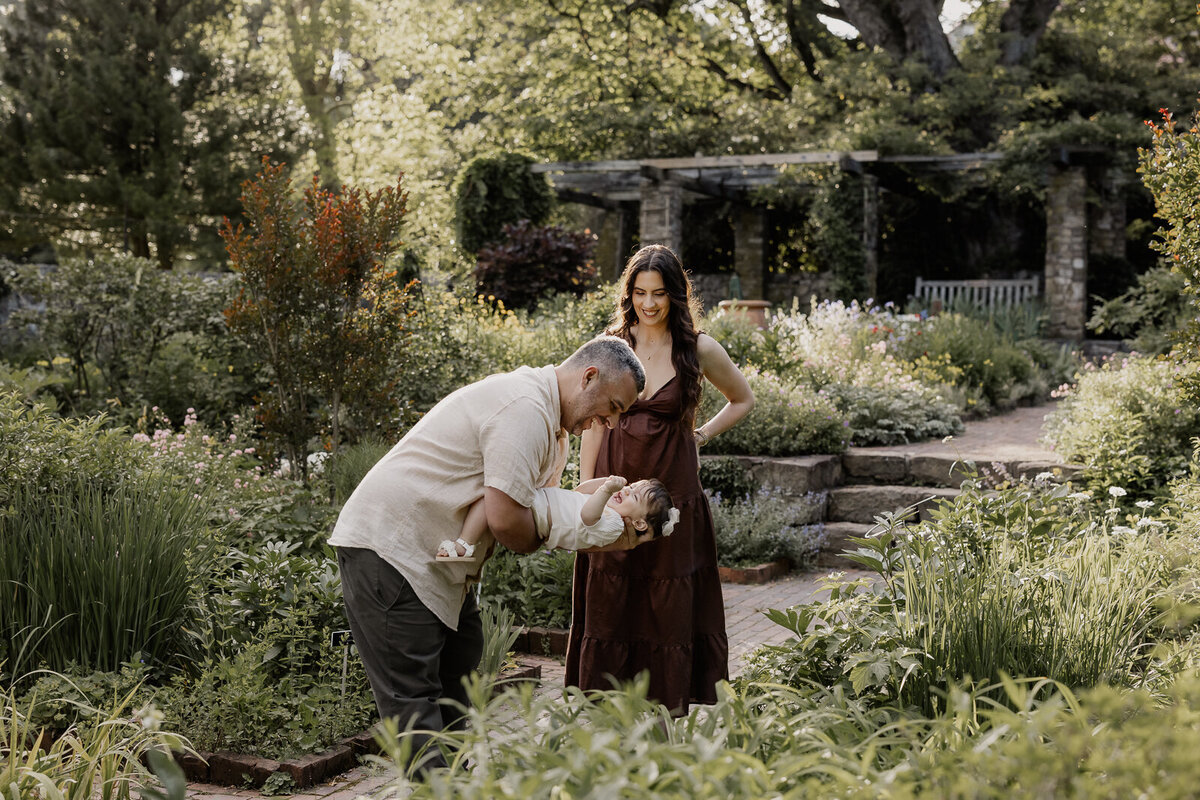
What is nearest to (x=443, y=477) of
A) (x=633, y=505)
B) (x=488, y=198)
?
(x=633, y=505)

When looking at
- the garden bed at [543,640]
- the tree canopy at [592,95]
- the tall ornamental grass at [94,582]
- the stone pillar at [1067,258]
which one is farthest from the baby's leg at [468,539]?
the stone pillar at [1067,258]

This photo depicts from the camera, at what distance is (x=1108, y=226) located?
1867 centimetres

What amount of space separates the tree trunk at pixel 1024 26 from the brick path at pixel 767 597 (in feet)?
34.0

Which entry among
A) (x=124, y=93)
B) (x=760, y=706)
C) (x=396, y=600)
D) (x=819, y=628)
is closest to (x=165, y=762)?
(x=396, y=600)

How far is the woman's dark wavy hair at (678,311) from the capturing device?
12.4ft

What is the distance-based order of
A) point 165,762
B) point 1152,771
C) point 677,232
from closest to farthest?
point 1152,771
point 165,762
point 677,232

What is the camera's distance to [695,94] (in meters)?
22.0

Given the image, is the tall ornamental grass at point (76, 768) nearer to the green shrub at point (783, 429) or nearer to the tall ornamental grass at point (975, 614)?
the tall ornamental grass at point (975, 614)

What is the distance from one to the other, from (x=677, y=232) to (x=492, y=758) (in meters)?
16.7

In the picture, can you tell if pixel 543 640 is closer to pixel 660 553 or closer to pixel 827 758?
pixel 660 553

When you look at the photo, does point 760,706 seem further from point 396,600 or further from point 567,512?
point 396,600

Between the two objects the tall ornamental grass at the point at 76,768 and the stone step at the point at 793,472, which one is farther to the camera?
the stone step at the point at 793,472

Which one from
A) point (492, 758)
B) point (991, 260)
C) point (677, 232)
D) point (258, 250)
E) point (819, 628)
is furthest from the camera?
point (991, 260)

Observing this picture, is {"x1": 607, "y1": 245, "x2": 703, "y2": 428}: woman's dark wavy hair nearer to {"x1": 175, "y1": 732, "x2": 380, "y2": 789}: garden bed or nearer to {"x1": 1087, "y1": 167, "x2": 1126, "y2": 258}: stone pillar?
{"x1": 175, "y1": 732, "x2": 380, "y2": 789}: garden bed
